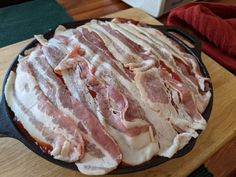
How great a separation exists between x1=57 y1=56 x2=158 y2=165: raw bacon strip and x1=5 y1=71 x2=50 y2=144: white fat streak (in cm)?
13

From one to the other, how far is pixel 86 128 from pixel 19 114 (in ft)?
0.47

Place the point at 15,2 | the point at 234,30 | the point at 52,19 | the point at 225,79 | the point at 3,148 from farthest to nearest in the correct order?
the point at 15,2, the point at 52,19, the point at 234,30, the point at 225,79, the point at 3,148

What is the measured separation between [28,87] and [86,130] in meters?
0.17

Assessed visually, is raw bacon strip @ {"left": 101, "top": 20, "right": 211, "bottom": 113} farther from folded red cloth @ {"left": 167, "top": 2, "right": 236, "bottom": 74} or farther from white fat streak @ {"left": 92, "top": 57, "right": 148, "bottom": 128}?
folded red cloth @ {"left": 167, "top": 2, "right": 236, "bottom": 74}

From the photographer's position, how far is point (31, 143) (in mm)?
573

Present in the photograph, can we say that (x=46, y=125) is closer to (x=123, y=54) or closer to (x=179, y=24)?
(x=123, y=54)

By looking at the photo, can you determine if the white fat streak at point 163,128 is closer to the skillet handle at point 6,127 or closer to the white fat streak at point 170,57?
the white fat streak at point 170,57

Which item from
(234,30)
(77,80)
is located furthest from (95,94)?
(234,30)

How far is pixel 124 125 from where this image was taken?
592mm

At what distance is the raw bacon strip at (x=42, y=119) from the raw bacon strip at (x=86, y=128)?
0.04 feet

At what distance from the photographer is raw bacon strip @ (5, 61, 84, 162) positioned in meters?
0.56

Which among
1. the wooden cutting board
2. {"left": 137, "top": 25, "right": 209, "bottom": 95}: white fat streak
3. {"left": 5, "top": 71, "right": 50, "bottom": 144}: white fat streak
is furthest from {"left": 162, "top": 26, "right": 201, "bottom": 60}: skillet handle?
{"left": 5, "top": 71, "right": 50, "bottom": 144}: white fat streak

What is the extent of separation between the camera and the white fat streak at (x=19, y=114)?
1.94 ft

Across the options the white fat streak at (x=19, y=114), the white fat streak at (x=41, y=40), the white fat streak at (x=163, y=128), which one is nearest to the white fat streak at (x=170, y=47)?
the white fat streak at (x=163, y=128)
